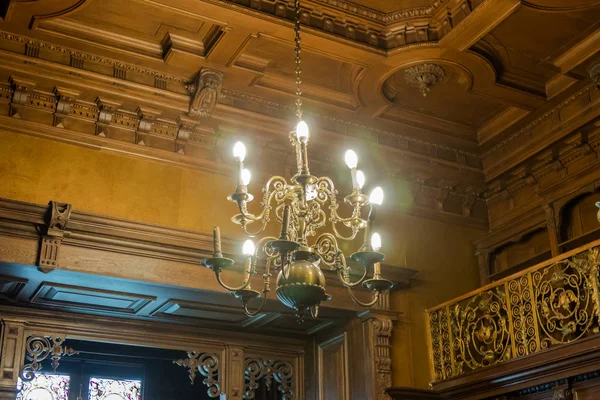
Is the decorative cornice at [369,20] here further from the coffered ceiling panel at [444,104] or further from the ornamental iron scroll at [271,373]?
the ornamental iron scroll at [271,373]

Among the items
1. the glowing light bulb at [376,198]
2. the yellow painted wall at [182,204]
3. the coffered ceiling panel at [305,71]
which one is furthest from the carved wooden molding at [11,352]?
the glowing light bulb at [376,198]

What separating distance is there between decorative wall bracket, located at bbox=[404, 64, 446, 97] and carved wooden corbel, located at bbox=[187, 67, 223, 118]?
1.73m

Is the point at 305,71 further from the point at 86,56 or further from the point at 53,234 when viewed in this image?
the point at 53,234

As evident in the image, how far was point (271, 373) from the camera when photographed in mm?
7715

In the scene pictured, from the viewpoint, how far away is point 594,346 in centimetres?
555

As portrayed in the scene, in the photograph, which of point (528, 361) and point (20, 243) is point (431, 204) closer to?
point (528, 361)

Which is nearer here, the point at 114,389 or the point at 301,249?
the point at 301,249

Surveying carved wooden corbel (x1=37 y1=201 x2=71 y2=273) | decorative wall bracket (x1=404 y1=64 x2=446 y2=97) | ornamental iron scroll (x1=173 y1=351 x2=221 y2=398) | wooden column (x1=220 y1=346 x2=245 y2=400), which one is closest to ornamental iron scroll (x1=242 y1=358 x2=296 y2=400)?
wooden column (x1=220 y1=346 x2=245 y2=400)

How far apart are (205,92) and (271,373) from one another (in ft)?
9.30

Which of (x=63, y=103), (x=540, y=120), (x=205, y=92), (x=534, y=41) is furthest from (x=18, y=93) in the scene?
(x=540, y=120)

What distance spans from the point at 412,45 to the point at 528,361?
109 inches

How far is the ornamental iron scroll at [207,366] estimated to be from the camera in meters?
7.24

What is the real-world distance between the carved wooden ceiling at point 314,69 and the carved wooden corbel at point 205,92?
0.05 metres

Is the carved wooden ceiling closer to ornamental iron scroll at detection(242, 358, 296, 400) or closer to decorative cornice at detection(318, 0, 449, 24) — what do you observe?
decorative cornice at detection(318, 0, 449, 24)
